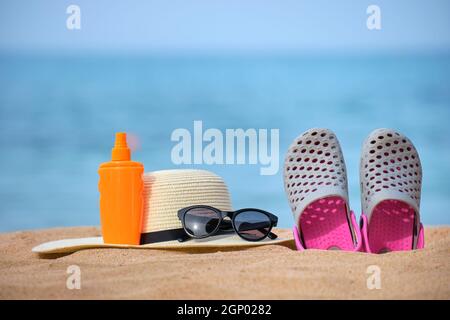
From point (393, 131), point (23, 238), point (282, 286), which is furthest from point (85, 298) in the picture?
point (23, 238)

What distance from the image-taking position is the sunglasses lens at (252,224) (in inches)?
79.7

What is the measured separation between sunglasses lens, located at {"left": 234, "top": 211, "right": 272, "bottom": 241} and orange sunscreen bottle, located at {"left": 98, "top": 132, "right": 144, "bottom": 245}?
30 cm

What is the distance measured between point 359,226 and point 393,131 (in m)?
0.30

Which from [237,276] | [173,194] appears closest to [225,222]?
[173,194]

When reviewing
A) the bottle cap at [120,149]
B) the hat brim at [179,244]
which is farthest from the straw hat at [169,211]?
the bottle cap at [120,149]

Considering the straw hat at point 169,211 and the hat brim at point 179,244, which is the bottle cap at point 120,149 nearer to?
the straw hat at point 169,211

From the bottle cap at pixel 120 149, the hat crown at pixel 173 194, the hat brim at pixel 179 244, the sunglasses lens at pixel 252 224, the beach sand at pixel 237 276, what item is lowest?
the hat brim at pixel 179 244

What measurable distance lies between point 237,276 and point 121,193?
2.21 feet

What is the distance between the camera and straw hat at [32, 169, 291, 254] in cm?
199

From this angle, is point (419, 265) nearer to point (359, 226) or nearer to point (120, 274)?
point (359, 226)

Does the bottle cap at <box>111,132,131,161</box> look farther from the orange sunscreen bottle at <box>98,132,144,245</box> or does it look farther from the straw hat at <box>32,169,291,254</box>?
the straw hat at <box>32,169,291,254</box>

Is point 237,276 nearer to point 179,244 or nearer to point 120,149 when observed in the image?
point 179,244

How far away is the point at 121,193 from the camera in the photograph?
6.40ft

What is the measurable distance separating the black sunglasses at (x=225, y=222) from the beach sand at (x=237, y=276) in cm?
13
